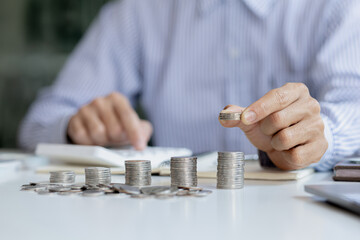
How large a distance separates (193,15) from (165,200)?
1.30 meters

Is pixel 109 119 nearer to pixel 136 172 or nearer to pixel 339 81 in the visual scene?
pixel 136 172

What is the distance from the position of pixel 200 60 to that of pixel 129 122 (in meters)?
0.56

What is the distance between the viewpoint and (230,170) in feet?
2.52

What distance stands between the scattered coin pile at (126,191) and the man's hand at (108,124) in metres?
0.55

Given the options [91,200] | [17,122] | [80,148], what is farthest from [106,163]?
[17,122]

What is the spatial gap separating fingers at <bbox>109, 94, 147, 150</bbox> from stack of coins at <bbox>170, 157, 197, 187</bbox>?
52cm

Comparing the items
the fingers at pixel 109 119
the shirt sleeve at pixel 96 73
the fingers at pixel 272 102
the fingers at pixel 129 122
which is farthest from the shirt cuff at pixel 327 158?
the shirt sleeve at pixel 96 73

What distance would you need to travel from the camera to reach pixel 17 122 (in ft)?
10.3

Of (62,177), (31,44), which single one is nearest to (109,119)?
(62,177)

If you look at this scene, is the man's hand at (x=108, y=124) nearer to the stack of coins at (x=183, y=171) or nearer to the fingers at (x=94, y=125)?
the fingers at (x=94, y=125)

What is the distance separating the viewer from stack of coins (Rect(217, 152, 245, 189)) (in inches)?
29.9

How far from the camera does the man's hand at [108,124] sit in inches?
52.4

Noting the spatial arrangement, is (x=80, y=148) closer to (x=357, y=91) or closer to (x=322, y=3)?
(x=357, y=91)

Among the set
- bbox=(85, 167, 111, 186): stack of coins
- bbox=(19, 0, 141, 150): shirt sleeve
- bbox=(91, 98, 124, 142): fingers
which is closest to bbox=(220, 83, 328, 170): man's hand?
bbox=(85, 167, 111, 186): stack of coins
